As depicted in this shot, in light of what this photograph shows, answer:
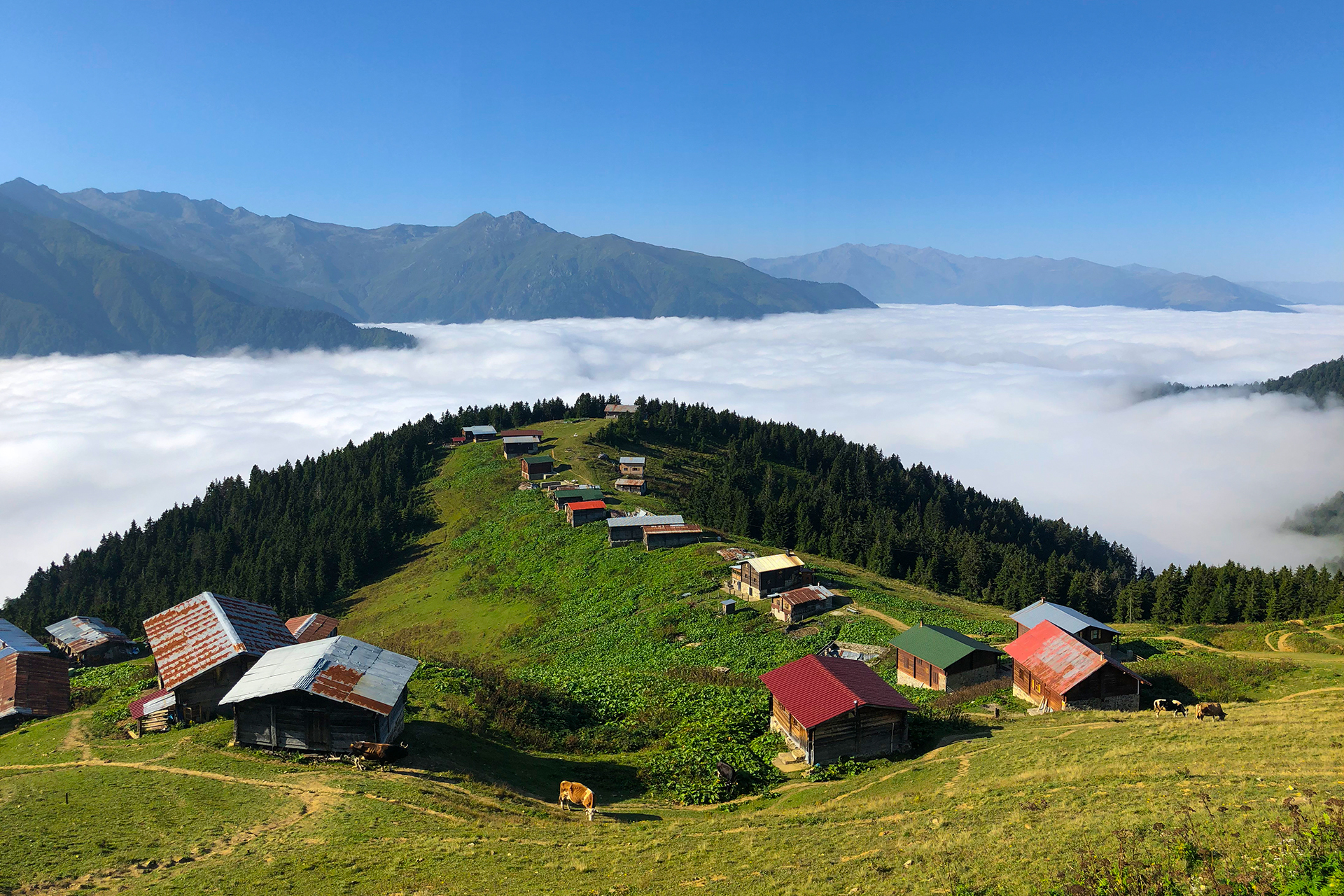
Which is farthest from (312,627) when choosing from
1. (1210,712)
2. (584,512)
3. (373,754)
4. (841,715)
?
(1210,712)

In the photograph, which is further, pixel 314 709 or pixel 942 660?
pixel 942 660

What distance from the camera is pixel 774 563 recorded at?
6606 cm

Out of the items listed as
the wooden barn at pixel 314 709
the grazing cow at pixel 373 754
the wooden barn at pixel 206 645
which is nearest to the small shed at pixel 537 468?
the wooden barn at pixel 206 645

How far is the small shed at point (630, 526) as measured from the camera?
84.2 metres

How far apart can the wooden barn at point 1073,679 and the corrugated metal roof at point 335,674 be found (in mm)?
34958

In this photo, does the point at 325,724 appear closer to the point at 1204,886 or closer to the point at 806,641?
the point at 1204,886

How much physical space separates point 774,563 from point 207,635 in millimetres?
44352

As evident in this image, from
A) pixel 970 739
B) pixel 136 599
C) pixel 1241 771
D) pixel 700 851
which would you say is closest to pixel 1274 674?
pixel 970 739

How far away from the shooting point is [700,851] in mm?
22281

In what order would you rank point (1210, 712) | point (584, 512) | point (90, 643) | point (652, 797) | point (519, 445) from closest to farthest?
point (652, 797) < point (1210, 712) < point (90, 643) < point (584, 512) < point (519, 445)

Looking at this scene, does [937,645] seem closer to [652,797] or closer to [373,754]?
[652,797]

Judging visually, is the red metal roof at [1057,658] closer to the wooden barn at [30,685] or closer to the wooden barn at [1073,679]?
the wooden barn at [1073,679]

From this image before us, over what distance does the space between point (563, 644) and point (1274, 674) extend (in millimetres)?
51097

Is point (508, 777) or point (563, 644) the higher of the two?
point (508, 777)
